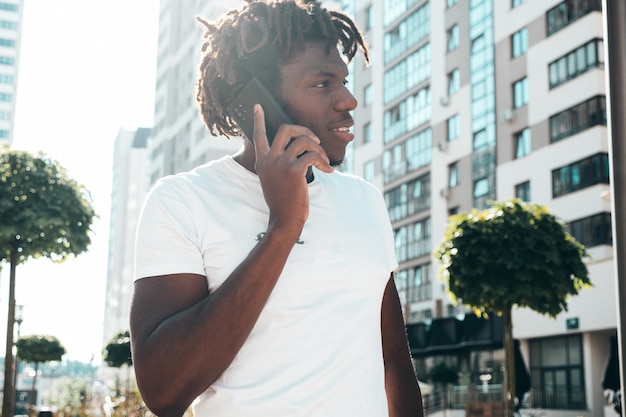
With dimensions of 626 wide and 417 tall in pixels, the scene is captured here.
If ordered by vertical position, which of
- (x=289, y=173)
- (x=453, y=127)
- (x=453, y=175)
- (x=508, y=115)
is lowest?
(x=289, y=173)

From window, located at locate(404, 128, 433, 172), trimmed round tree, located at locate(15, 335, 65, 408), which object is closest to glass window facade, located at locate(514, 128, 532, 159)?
window, located at locate(404, 128, 433, 172)

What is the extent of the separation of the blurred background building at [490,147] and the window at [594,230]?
5 centimetres

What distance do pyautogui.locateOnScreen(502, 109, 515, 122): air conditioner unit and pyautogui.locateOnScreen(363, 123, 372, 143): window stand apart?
1371 cm

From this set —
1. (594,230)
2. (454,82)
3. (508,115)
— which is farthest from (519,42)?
(594,230)

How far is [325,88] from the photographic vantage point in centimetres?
208

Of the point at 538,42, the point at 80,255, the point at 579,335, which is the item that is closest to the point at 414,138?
the point at 538,42

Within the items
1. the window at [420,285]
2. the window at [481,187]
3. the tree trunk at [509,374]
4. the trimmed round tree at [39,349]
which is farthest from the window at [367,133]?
the tree trunk at [509,374]

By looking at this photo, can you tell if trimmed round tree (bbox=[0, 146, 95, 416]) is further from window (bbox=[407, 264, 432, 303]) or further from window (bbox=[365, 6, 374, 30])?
window (bbox=[365, 6, 374, 30])

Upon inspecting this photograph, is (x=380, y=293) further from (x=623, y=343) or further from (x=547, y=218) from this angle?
(x=547, y=218)

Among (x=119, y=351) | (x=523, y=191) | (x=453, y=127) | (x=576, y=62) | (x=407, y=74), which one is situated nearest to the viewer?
(x=576, y=62)

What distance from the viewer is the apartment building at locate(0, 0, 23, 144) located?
116 meters

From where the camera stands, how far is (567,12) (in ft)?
111

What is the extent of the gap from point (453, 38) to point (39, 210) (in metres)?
30.6

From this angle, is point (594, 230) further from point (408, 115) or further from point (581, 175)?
point (408, 115)
